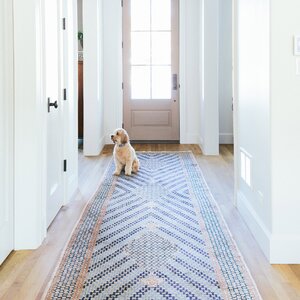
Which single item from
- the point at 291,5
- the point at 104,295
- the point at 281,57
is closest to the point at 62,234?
the point at 104,295

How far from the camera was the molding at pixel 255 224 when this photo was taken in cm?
273

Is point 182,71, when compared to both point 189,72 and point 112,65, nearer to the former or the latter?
point 189,72

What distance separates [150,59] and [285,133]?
5591 mm

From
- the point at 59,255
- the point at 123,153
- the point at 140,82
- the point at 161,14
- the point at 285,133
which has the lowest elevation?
the point at 59,255

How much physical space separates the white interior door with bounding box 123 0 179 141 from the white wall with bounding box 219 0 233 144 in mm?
Result: 772

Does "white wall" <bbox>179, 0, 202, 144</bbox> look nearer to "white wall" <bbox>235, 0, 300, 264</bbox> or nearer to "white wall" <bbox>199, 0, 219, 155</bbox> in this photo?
"white wall" <bbox>199, 0, 219, 155</bbox>

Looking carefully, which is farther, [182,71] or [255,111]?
[182,71]

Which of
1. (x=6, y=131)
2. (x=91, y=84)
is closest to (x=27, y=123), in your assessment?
(x=6, y=131)

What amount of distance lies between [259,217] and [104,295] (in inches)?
49.2

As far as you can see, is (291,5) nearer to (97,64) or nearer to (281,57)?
(281,57)

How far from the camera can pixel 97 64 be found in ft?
22.5

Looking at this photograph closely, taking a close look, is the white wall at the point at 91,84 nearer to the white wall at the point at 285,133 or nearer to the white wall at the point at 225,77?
the white wall at the point at 225,77

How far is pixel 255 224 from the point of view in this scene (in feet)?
10.1

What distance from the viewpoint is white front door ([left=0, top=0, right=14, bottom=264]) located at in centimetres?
265
